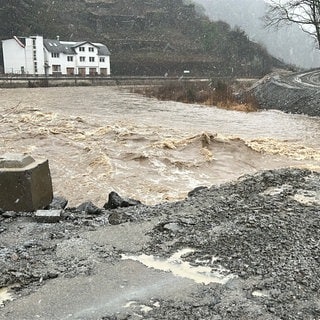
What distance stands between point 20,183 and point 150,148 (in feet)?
28.3

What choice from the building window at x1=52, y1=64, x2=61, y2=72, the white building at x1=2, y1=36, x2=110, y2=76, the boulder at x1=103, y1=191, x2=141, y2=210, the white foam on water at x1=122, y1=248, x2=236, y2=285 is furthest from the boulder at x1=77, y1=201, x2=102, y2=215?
the building window at x1=52, y1=64, x2=61, y2=72

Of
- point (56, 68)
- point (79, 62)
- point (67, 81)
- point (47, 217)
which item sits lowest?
point (47, 217)

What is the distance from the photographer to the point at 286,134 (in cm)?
2041

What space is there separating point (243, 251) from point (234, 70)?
83035mm

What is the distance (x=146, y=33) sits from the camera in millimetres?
99250

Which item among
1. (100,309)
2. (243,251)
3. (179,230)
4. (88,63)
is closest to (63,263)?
(100,309)

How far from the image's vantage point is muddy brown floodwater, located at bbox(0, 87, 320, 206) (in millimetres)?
12273

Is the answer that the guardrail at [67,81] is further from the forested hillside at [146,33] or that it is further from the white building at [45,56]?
the forested hillside at [146,33]

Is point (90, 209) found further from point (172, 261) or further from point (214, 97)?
point (214, 97)

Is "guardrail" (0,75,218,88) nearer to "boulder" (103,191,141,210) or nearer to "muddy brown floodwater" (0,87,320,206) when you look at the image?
"muddy brown floodwater" (0,87,320,206)

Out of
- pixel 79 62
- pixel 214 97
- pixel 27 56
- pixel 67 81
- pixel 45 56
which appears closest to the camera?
pixel 214 97

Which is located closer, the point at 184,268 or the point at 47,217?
the point at 184,268

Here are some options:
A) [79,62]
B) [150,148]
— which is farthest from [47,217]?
[79,62]

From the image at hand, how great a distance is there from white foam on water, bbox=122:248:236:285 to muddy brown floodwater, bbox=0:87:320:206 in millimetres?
4417
